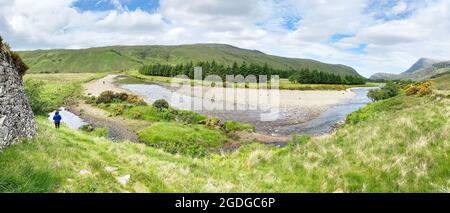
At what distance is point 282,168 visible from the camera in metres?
15.4

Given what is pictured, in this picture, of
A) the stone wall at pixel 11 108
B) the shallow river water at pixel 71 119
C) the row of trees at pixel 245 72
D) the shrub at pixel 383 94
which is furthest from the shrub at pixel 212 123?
the row of trees at pixel 245 72

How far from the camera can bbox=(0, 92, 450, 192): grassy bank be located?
33.6 feet

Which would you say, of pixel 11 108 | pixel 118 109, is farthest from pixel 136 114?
pixel 11 108

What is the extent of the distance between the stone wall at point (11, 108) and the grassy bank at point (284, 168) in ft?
1.59

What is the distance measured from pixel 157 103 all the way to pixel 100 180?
49678mm

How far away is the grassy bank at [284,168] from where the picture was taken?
10.2 meters

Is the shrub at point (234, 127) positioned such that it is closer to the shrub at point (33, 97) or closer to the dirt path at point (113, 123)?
the dirt path at point (113, 123)

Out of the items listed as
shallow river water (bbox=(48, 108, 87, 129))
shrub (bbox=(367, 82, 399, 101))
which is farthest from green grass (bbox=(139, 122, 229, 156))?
shrub (bbox=(367, 82, 399, 101))

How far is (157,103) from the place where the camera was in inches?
2365

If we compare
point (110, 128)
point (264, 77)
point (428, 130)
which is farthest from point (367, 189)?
point (264, 77)

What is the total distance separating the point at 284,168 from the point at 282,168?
0.12 m

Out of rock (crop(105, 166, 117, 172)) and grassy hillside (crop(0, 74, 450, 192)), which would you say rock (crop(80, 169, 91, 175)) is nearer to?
grassy hillside (crop(0, 74, 450, 192))

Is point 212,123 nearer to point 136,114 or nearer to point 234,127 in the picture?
point 234,127

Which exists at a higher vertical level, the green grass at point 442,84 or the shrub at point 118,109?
the green grass at point 442,84
